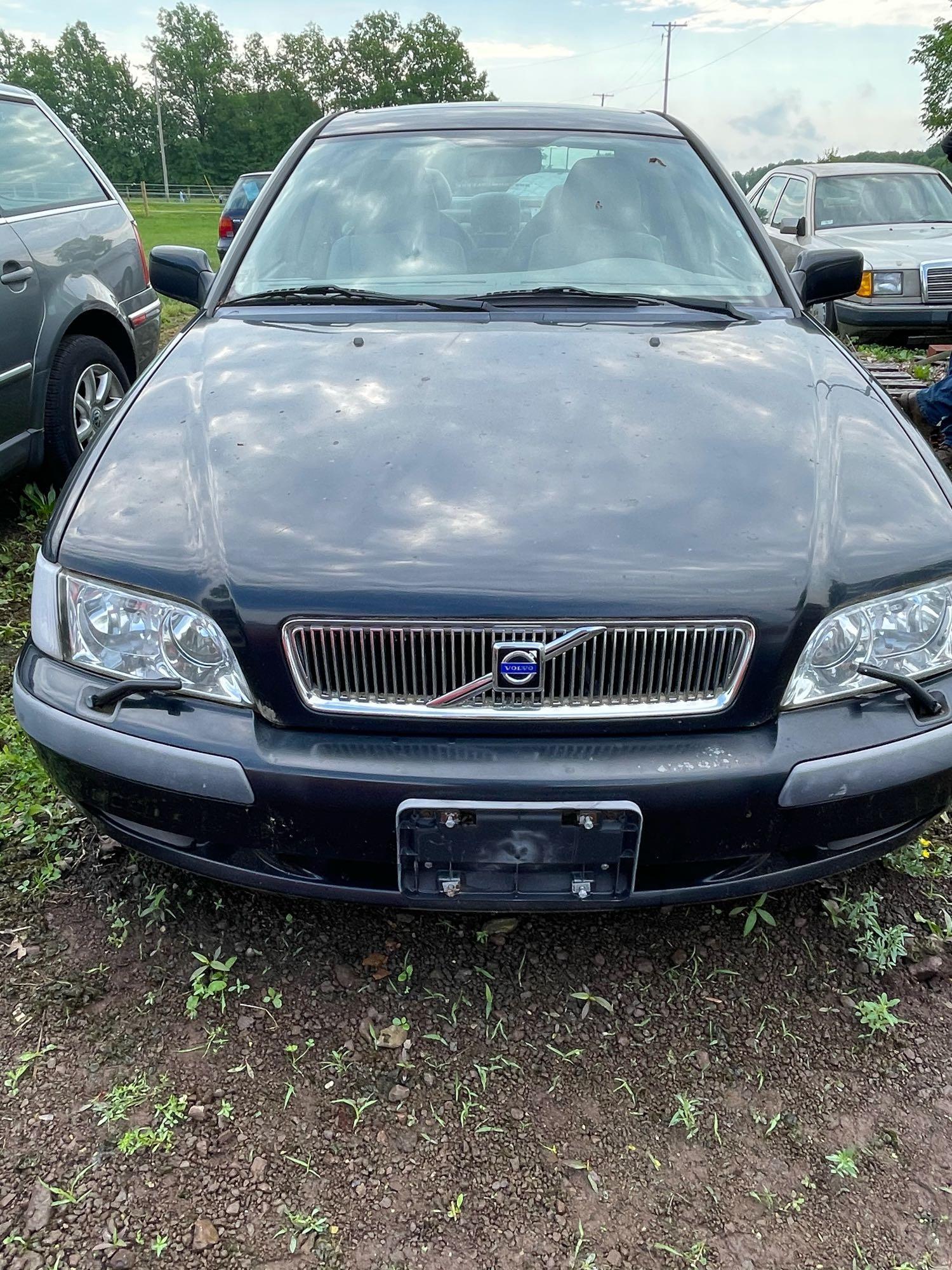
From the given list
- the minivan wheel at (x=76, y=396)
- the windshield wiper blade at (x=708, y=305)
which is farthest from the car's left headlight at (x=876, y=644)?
the minivan wheel at (x=76, y=396)

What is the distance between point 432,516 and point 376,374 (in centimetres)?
58

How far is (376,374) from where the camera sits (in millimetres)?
2051

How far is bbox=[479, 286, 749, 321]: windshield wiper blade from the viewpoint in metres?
2.46

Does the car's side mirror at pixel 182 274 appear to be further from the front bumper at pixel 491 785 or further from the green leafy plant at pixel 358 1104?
the green leafy plant at pixel 358 1104

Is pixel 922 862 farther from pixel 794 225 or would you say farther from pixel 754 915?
pixel 794 225

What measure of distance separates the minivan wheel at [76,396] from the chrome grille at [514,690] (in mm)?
2608

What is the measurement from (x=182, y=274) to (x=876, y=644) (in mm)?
2360

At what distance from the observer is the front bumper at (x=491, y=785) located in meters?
1.52

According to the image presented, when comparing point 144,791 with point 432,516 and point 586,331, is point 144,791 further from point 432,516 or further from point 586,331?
point 586,331

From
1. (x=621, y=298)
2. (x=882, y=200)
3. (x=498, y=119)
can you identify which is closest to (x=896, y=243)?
(x=882, y=200)

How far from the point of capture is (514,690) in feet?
5.09

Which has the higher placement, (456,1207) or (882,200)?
(882,200)

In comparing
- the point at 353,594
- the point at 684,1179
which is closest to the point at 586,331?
the point at 353,594

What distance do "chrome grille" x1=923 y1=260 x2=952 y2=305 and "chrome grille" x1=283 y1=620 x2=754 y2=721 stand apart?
7271 millimetres
